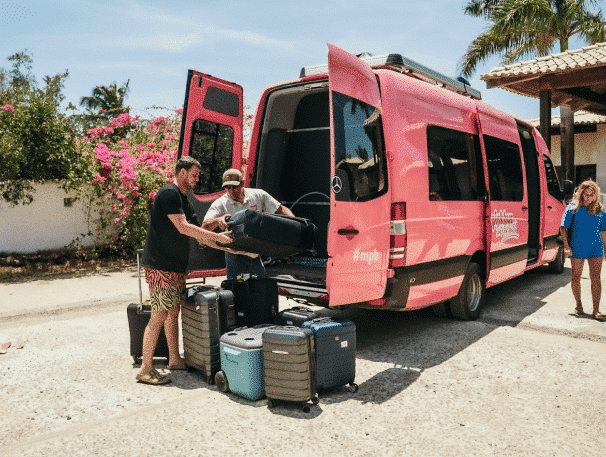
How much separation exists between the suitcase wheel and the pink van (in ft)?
3.35

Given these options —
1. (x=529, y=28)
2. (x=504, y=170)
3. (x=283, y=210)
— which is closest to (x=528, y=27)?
(x=529, y=28)

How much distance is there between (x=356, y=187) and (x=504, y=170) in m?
3.19

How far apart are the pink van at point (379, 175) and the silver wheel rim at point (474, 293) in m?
0.01

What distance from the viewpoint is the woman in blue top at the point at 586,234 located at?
6625mm

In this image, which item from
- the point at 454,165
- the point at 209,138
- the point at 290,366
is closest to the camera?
the point at 290,366

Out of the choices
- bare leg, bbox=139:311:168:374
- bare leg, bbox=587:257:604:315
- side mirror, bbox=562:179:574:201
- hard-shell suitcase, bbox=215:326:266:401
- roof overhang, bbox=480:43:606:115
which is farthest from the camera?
roof overhang, bbox=480:43:606:115

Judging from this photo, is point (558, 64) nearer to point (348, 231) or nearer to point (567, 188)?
point (567, 188)

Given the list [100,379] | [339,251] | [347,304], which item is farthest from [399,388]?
[100,379]

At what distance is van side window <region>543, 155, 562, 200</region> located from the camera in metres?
8.80

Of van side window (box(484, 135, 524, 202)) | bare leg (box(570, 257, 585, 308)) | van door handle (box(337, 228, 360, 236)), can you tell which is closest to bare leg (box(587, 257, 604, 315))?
bare leg (box(570, 257, 585, 308))

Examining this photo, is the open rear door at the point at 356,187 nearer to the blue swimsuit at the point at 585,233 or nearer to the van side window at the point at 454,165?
the van side window at the point at 454,165

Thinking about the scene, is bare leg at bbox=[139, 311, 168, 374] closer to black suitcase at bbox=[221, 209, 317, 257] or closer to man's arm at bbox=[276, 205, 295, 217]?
black suitcase at bbox=[221, 209, 317, 257]

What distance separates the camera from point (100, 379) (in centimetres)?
460

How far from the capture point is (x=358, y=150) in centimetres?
474
